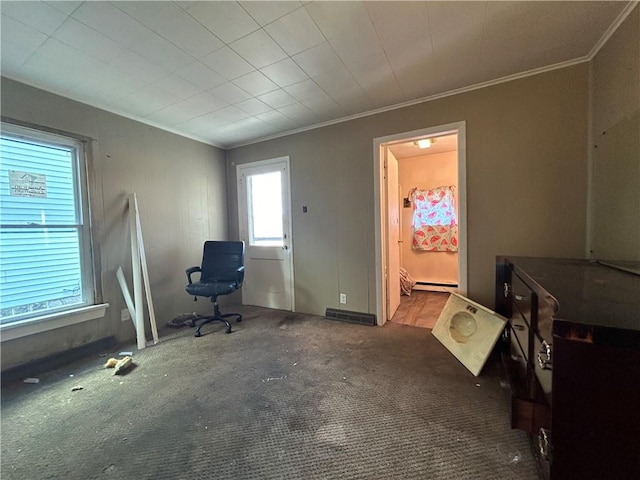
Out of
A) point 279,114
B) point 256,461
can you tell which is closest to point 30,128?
point 279,114

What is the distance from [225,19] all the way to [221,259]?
2.44 m

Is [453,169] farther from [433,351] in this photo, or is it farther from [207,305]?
[207,305]

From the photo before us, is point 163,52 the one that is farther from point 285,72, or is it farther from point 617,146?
point 617,146

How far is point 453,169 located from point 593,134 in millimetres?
2410

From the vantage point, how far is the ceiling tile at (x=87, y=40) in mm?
1521

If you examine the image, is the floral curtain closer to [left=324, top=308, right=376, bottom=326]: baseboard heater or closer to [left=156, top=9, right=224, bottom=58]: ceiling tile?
[left=324, top=308, right=376, bottom=326]: baseboard heater

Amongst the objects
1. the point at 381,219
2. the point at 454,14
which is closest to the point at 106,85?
the point at 454,14

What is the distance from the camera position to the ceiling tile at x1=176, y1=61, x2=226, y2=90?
1932mm

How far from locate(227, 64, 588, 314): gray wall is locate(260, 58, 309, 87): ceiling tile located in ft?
3.24

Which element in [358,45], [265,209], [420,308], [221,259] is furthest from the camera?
[265,209]

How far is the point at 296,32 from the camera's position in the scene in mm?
1593

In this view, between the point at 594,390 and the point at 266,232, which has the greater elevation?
the point at 266,232

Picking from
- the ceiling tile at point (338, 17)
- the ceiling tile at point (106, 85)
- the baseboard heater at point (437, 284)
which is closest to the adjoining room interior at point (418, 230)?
the baseboard heater at point (437, 284)

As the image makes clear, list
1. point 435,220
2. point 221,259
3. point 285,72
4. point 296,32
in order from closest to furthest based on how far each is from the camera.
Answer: point 296,32
point 285,72
point 221,259
point 435,220
